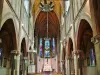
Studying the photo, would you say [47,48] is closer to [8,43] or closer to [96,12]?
[8,43]

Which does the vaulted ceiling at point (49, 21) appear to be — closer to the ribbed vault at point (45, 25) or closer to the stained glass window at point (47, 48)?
the ribbed vault at point (45, 25)

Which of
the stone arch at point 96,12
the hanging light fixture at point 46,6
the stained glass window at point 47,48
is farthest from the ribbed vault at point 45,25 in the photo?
the stone arch at point 96,12

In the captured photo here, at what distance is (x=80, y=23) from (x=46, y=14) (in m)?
23.0

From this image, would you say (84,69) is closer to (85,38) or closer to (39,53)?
(85,38)

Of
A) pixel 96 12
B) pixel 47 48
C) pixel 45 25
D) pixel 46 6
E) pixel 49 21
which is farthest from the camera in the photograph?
pixel 47 48

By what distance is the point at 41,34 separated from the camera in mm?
43438

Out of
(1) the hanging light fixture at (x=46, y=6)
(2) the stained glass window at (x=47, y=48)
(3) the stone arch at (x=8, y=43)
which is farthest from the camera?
(2) the stained glass window at (x=47, y=48)

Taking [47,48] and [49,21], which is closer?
[49,21]

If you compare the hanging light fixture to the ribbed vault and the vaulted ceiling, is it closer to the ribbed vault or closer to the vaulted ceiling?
the vaulted ceiling

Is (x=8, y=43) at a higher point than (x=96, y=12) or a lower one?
lower

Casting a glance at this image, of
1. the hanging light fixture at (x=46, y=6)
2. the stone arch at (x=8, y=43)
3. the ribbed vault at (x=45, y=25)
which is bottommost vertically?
the stone arch at (x=8, y=43)

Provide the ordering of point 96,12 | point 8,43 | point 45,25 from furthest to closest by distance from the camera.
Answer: point 45,25, point 8,43, point 96,12

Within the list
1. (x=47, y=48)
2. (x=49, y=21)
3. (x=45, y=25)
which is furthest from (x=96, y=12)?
(x=47, y=48)

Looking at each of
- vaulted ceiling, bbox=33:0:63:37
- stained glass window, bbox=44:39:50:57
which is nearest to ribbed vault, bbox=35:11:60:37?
vaulted ceiling, bbox=33:0:63:37
